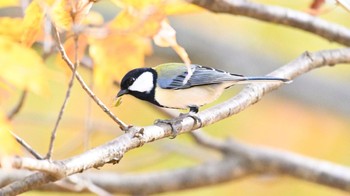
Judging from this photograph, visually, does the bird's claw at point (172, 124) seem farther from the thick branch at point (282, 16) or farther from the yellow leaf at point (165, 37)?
the thick branch at point (282, 16)

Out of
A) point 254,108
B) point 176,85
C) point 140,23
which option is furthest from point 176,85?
point 254,108

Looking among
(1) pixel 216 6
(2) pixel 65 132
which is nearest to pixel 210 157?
(2) pixel 65 132

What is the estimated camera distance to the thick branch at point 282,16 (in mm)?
1236

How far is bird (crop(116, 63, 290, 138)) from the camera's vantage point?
102cm

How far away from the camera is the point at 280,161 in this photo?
1708mm

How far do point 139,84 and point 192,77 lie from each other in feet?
0.27

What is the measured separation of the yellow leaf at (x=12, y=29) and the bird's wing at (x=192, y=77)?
0.68 feet

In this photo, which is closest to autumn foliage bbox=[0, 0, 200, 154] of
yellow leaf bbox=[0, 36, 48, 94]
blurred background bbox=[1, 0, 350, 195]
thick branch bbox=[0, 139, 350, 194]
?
yellow leaf bbox=[0, 36, 48, 94]

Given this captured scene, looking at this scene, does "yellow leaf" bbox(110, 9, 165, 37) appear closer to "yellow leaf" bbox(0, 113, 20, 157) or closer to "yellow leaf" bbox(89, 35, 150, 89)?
"yellow leaf" bbox(89, 35, 150, 89)

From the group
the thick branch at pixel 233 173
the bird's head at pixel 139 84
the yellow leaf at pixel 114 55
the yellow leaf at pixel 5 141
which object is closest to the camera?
the yellow leaf at pixel 5 141

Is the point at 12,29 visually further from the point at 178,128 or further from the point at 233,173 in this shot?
the point at 233,173

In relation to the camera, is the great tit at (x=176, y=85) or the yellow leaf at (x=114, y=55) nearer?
the great tit at (x=176, y=85)

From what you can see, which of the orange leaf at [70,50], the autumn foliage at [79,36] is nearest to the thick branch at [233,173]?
the autumn foliage at [79,36]

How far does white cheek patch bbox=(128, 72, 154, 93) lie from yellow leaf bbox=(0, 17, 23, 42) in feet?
0.57
